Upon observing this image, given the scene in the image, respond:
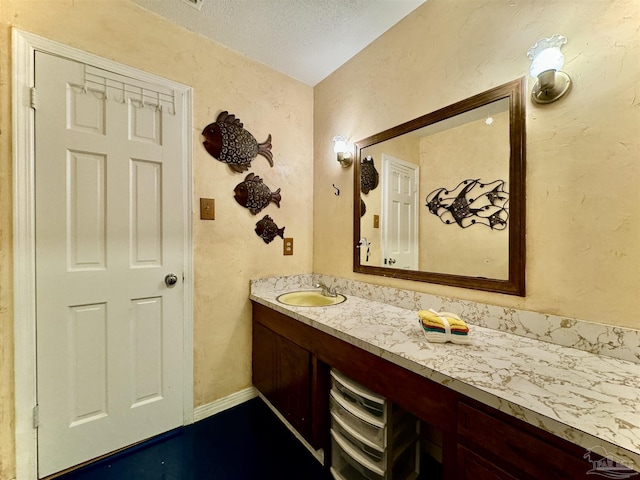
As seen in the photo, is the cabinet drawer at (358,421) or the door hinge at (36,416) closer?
the cabinet drawer at (358,421)

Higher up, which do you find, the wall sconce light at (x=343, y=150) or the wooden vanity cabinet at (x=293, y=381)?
the wall sconce light at (x=343, y=150)

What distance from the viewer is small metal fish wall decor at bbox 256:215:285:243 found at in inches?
77.6

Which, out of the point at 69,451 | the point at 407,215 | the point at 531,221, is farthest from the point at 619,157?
the point at 69,451

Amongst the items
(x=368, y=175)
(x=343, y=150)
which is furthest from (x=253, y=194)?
(x=368, y=175)

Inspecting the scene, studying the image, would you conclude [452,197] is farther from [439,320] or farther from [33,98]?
[33,98]

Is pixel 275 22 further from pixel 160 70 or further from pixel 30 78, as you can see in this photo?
pixel 30 78

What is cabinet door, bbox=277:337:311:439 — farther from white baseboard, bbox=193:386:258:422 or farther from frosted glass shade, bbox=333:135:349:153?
frosted glass shade, bbox=333:135:349:153

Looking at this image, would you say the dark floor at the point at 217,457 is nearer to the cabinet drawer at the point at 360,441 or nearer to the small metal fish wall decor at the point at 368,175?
the cabinet drawer at the point at 360,441

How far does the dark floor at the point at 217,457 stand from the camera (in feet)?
4.39

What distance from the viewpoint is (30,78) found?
1.24 meters

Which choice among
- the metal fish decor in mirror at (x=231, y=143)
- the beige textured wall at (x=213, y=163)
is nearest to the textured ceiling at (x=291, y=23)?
the beige textured wall at (x=213, y=163)

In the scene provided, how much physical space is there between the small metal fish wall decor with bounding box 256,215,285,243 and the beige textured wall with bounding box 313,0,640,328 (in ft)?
3.98

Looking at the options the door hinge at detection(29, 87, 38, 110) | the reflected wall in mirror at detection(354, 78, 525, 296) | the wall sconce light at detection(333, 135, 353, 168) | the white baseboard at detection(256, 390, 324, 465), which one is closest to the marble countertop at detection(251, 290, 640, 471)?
the reflected wall in mirror at detection(354, 78, 525, 296)

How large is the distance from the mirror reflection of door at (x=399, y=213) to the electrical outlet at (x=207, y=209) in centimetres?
117
